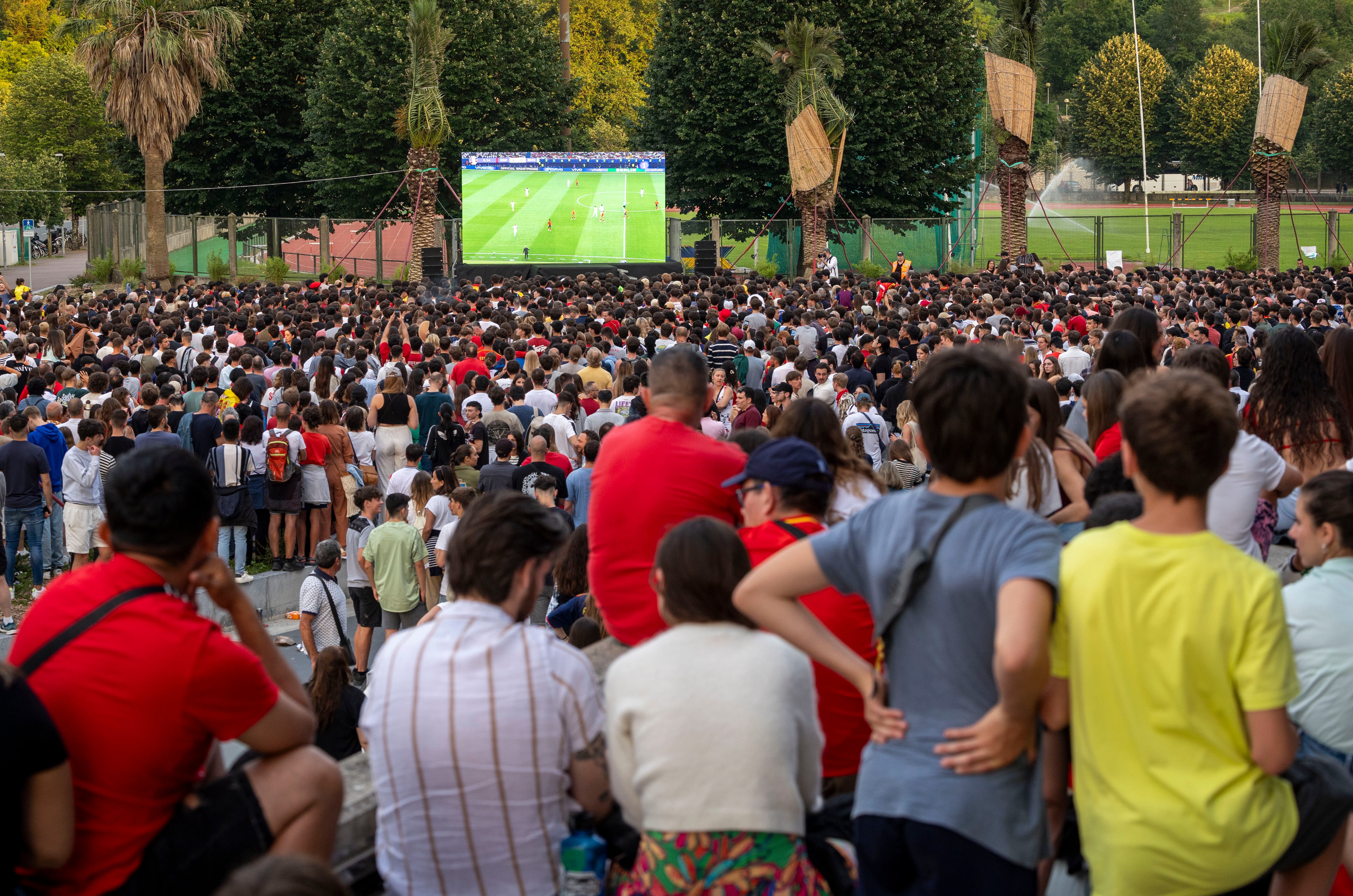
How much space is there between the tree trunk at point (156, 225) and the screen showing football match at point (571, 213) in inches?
310

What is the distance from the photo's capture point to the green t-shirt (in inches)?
360

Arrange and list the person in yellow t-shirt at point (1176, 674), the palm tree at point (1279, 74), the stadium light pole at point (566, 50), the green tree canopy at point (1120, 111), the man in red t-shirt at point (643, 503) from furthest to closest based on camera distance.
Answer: the green tree canopy at point (1120, 111)
the stadium light pole at point (566, 50)
the palm tree at point (1279, 74)
the man in red t-shirt at point (643, 503)
the person in yellow t-shirt at point (1176, 674)

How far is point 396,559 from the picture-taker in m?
9.18

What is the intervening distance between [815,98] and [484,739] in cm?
3036

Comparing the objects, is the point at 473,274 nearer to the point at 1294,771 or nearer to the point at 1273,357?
the point at 1273,357

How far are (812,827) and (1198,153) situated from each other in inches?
3067

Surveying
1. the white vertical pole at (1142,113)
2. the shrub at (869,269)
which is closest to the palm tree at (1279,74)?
the white vertical pole at (1142,113)

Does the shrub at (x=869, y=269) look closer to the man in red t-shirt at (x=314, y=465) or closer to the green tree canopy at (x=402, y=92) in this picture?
the green tree canopy at (x=402, y=92)

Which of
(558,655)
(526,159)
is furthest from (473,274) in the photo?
(558,655)

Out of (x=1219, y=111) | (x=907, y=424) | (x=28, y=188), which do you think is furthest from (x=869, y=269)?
(x=1219, y=111)

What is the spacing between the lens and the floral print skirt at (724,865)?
2.98 metres

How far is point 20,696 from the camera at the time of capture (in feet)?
8.82

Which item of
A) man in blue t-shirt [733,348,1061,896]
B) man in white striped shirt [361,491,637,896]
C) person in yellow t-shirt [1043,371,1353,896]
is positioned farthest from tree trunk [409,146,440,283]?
person in yellow t-shirt [1043,371,1353,896]

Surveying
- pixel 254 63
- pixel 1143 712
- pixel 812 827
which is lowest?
pixel 812 827
